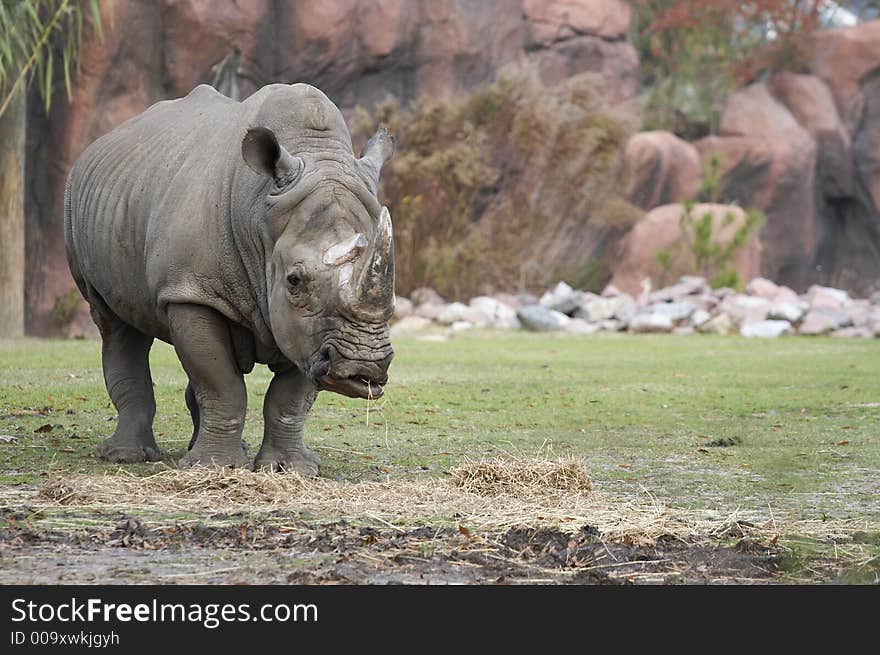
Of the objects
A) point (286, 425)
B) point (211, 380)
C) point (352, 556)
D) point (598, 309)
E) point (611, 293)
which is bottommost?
point (352, 556)

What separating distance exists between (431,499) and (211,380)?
1.39 m

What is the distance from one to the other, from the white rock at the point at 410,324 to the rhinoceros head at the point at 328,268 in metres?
12.6

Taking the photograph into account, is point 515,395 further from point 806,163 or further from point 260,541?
point 806,163

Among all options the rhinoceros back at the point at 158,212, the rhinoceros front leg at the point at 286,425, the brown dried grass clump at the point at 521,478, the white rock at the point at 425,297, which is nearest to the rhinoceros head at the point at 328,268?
the rhinoceros back at the point at 158,212

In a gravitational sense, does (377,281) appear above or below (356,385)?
above

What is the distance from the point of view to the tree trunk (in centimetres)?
1620

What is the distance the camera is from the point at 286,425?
7.18 m

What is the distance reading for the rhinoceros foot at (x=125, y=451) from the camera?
750 cm

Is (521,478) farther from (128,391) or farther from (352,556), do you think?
(128,391)

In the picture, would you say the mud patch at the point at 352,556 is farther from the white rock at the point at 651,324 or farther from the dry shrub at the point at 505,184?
the dry shrub at the point at 505,184

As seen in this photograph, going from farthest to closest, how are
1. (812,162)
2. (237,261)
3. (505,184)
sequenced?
(812,162)
(505,184)
(237,261)

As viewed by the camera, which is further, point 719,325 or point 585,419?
point 719,325

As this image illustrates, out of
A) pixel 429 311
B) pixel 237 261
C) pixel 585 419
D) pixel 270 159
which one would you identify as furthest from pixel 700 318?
pixel 270 159

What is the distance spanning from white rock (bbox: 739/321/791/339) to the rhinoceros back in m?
12.7
